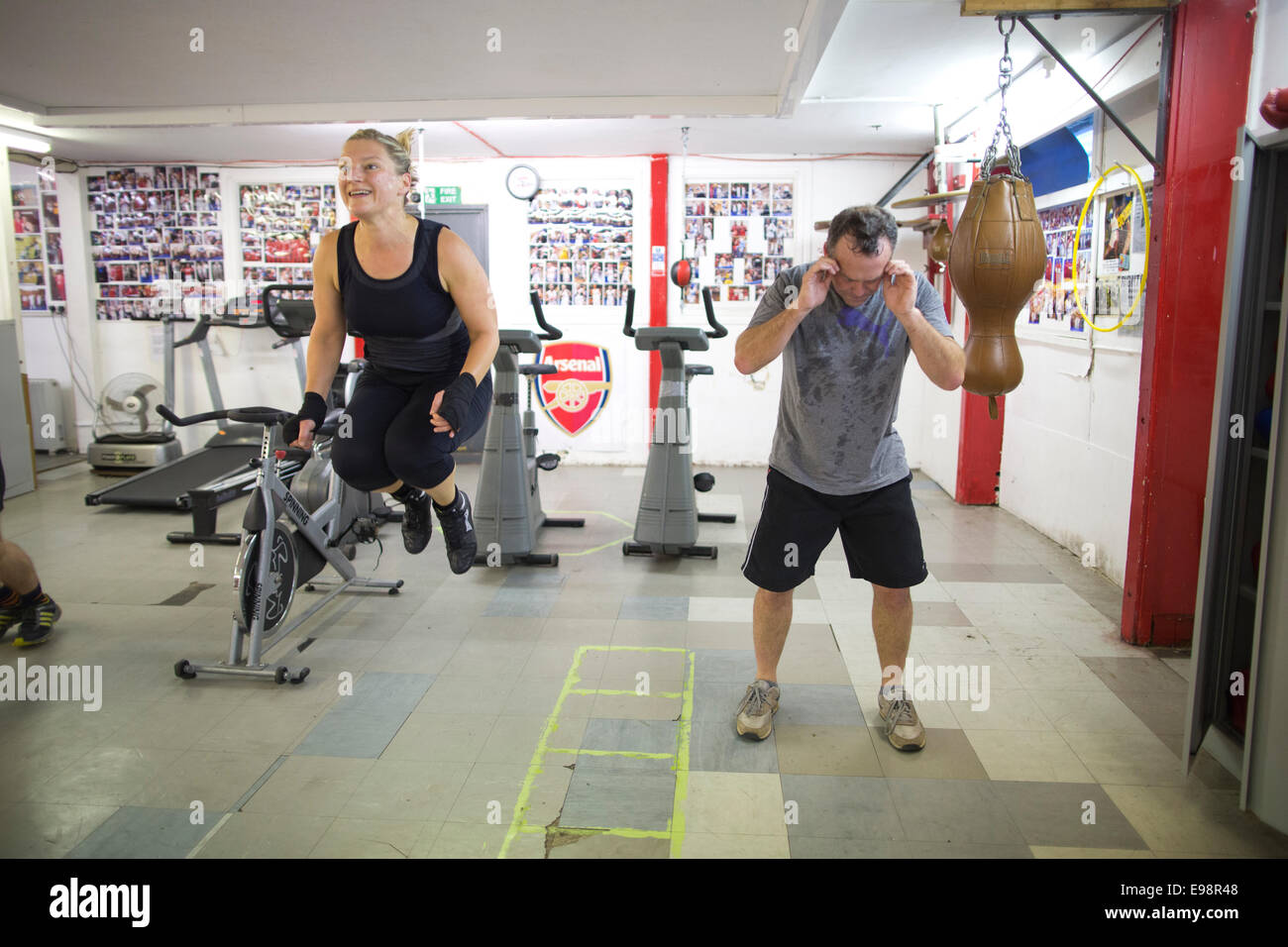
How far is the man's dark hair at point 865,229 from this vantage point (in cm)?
245

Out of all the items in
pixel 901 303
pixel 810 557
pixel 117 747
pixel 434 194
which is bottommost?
pixel 117 747

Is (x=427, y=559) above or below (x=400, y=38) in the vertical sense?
below

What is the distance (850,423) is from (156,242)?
7.54 metres

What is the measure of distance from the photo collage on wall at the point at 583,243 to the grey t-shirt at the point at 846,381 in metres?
5.14

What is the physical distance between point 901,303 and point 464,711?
200 cm

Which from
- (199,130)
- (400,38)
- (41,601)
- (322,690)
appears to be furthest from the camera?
(199,130)

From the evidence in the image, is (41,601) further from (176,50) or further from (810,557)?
(810,557)

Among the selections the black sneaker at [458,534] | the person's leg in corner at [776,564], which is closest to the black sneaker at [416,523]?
the black sneaker at [458,534]

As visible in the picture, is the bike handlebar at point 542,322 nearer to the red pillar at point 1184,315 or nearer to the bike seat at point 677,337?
the bike seat at point 677,337

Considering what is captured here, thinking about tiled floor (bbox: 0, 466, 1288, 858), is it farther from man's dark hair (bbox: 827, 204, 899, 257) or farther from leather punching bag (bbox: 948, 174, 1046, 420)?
man's dark hair (bbox: 827, 204, 899, 257)

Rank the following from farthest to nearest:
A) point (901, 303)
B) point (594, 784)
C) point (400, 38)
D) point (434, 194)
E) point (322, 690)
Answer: point (434, 194) < point (400, 38) < point (322, 690) < point (594, 784) < point (901, 303)

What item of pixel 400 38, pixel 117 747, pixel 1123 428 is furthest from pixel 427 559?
pixel 1123 428

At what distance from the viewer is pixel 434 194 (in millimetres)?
7750

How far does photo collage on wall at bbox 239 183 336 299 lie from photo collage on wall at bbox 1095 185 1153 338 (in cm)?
618
